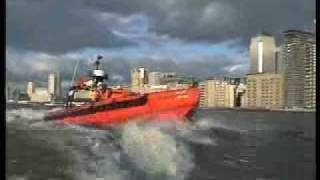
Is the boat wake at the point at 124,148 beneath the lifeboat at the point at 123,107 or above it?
beneath

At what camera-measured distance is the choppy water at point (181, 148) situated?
1594mm

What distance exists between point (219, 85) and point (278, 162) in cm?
40

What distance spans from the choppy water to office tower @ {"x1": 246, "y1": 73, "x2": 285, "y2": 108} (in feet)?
0.16

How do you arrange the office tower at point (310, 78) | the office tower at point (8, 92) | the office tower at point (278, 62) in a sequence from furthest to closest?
the office tower at point (278, 62), the office tower at point (310, 78), the office tower at point (8, 92)

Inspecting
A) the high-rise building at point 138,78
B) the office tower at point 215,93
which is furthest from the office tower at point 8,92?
the office tower at point 215,93

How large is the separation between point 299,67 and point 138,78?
0.65 metres

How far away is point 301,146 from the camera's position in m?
1.71

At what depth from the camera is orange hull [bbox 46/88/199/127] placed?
1.75 m

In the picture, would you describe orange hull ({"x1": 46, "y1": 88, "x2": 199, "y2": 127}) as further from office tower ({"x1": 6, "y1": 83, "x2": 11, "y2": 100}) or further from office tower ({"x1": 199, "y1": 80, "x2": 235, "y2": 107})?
office tower ({"x1": 6, "y1": 83, "x2": 11, "y2": 100})

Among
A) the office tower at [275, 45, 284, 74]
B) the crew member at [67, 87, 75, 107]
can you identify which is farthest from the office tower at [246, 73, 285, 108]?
the crew member at [67, 87, 75, 107]

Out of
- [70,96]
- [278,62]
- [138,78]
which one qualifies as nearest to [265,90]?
[278,62]

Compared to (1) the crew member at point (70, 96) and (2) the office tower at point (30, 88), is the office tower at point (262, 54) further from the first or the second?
(2) the office tower at point (30, 88)
